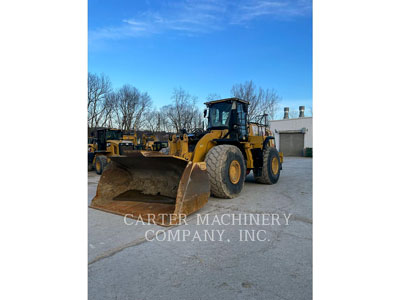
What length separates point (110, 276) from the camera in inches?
89.6

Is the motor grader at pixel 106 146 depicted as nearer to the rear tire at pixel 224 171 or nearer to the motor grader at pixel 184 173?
the motor grader at pixel 184 173

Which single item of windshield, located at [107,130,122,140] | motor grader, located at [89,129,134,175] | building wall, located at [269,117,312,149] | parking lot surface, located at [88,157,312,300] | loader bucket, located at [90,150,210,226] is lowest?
parking lot surface, located at [88,157,312,300]

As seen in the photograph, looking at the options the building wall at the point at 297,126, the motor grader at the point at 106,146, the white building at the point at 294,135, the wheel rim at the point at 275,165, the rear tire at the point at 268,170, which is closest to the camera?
the rear tire at the point at 268,170

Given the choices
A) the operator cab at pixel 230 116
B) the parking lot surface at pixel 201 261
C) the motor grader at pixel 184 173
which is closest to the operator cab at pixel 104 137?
the motor grader at pixel 184 173

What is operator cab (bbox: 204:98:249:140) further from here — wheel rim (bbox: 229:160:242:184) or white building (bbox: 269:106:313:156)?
white building (bbox: 269:106:313:156)

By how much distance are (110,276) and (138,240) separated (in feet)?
2.61

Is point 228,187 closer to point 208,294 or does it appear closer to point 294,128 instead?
point 208,294

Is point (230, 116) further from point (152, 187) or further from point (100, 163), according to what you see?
point (100, 163)

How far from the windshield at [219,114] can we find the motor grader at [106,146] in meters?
5.24

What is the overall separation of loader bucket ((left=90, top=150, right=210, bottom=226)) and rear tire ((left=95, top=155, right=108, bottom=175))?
543cm

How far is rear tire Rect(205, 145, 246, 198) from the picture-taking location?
4984mm

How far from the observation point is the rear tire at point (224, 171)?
4.98 meters

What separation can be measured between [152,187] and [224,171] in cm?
151

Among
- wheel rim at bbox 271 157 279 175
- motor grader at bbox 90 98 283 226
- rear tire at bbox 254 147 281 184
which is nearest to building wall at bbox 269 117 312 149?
wheel rim at bbox 271 157 279 175
